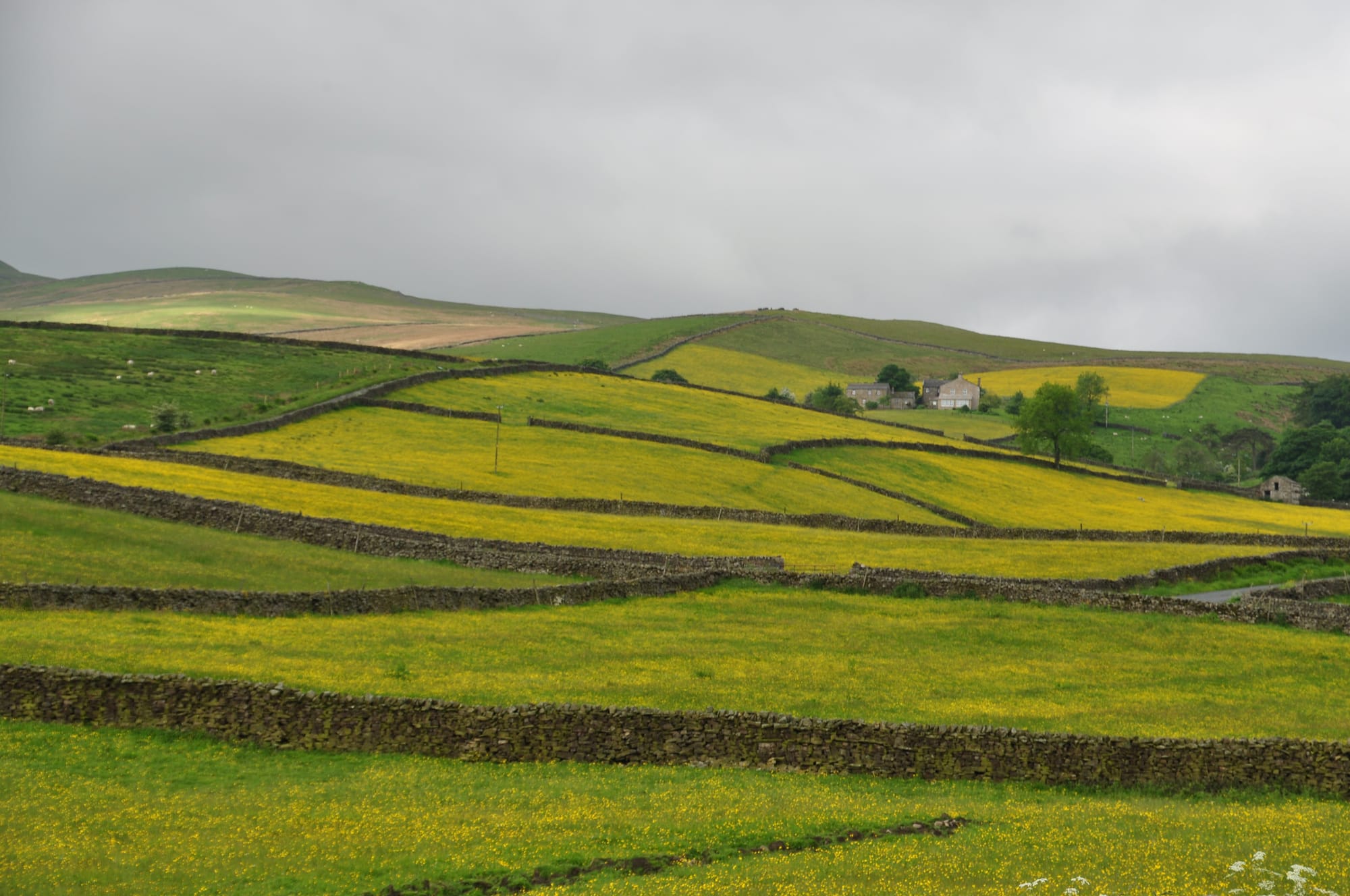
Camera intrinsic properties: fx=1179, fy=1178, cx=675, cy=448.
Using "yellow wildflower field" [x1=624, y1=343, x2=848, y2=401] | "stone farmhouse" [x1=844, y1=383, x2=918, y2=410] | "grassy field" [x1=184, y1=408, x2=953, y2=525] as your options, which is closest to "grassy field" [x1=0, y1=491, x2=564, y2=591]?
"grassy field" [x1=184, y1=408, x2=953, y2=525]

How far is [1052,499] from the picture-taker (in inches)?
3548

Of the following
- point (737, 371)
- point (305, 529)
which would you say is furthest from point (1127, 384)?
point (305, 529)

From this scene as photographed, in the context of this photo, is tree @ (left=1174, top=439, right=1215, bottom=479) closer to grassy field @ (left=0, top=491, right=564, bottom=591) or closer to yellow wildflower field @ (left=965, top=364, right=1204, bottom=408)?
yellow wildflower field @ (left=965, top=364, right=1204, bottom=408)

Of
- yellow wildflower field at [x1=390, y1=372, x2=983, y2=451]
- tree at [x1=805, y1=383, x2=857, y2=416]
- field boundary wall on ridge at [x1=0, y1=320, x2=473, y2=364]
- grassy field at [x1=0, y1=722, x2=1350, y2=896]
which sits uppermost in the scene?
field boundary wall on ridge at [x1=0, y1=320, x2=473, y2=364]

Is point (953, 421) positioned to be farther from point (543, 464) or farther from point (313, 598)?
point (313, 598)

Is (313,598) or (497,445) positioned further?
(497,445)

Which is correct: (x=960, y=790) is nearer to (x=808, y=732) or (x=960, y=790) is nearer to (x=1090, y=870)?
(x=808, y=732)

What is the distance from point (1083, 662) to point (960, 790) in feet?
40.4

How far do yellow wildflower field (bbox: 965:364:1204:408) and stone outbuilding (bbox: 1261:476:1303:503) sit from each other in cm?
5521

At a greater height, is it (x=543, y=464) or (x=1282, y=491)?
(x=1282, y=491)

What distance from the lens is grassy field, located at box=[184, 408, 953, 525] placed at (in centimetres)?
6731

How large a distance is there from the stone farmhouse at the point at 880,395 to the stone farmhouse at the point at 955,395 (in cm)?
298

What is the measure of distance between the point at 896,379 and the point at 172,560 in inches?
6262

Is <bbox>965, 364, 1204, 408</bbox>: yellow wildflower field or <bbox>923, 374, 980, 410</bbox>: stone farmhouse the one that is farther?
<bbox>923, 374, 980, 410</bbox>: stone farmhouse
